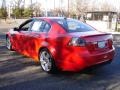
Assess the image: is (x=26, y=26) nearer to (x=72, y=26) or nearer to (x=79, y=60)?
(x=72, y=26)

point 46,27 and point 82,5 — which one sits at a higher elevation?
point 82,5

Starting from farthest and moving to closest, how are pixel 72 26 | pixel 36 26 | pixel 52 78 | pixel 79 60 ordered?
pixel 36 26 < pixel 72 26 < pixel 52 78 < pixel 79 60

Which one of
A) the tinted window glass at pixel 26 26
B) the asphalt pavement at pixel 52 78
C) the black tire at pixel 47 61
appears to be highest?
the tinted window glass at pixel 26 26

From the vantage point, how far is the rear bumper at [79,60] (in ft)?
21.1

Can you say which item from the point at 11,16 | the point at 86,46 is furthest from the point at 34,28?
the point at 11,16

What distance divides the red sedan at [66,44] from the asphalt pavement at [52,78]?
0.96 feet

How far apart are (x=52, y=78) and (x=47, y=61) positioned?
652 millimetres

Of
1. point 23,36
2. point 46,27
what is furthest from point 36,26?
point 23,36

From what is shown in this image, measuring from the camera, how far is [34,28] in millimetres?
8016

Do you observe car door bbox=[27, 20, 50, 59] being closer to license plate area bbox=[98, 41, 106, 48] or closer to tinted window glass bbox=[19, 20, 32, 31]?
tinted window glass bbox=[19, 20, 32, 31]

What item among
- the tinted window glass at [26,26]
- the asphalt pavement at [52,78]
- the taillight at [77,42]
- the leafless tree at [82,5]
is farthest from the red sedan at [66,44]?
the leafless tree at [82,5]

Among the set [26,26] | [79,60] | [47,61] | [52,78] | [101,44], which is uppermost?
[26,26]

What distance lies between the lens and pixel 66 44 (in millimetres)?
6594

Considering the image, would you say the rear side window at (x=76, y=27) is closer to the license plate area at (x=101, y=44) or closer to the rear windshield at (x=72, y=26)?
the rear windshield at (x=72, y=26)
